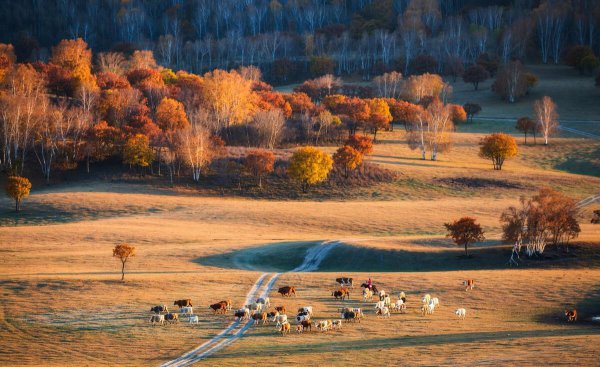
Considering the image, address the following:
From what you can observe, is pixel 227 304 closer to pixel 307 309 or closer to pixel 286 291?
pixel 307 309

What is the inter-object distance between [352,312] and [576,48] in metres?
164

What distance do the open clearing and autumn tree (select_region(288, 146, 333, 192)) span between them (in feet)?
7.45

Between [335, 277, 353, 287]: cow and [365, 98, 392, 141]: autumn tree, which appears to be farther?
[365, 98, 392, 141]: autumn tree

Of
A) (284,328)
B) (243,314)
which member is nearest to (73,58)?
(243,314)

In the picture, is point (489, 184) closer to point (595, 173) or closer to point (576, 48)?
point (595, 173)

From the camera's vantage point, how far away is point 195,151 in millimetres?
108750

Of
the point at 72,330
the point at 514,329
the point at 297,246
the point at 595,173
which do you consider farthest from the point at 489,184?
the point at 72,330

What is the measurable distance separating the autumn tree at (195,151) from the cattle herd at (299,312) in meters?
A: 60.5

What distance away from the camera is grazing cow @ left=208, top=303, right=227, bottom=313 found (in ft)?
150

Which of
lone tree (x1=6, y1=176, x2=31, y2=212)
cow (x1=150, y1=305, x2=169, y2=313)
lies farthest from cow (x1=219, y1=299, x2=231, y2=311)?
lone tree (x1=6, y1=176, x2=31, y2=212)

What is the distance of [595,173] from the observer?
115 meters

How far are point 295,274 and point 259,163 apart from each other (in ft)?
156

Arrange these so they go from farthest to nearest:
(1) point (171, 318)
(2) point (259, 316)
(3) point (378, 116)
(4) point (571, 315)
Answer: (3) point (378, 116), (4) point (571, 315), (2) point (259, 316), (1) point (171, 318)

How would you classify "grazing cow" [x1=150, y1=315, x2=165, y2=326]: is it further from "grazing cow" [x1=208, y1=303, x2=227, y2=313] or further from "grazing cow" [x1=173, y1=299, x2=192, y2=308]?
"grazing cow" [x1=208, y1=303, x2=227, y2=313]
